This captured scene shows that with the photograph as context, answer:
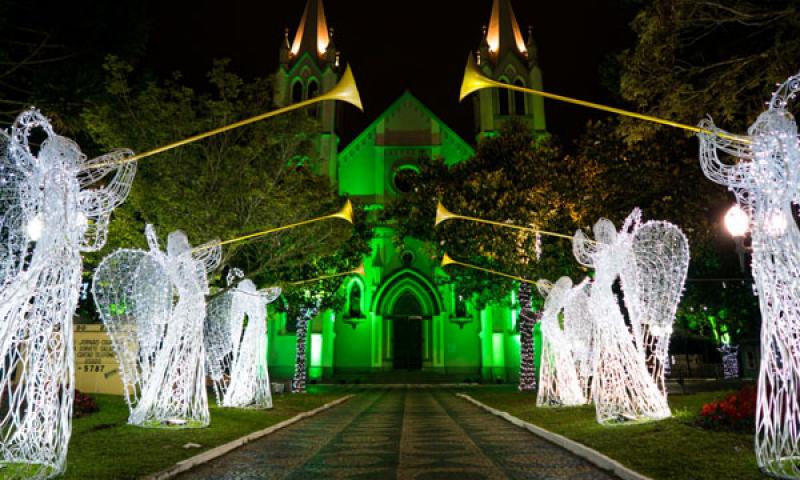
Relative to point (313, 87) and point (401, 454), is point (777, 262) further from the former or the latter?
point (313, 87)

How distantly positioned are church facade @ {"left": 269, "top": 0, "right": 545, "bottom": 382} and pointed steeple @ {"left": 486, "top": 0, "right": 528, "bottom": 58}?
0.23m

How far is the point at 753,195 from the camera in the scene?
272 inches

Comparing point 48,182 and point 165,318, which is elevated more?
point 48,182

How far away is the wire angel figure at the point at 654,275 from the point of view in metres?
11.0

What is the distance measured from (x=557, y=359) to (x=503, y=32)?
2939 cm

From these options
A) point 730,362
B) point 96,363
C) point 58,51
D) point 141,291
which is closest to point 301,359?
point 96,363

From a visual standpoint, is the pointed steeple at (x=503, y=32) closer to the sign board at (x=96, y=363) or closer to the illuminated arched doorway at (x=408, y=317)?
the illuminated arched doorway at (x=408, y=317)

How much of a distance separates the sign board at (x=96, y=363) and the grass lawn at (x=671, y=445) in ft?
40.3

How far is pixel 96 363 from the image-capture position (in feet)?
57.0

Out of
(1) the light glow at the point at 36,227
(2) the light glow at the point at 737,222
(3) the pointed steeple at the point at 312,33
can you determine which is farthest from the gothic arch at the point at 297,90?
(1) the light glow at the point at 36,227

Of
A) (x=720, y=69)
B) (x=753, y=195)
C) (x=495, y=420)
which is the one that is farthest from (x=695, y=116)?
(x=495, y=420)

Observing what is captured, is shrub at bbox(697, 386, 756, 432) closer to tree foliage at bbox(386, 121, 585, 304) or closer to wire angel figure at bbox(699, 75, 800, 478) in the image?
wire angel figure at bbox(699, 75, 800, 478)

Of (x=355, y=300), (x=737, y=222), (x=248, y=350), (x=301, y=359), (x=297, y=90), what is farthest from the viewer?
(x=297, y=90)

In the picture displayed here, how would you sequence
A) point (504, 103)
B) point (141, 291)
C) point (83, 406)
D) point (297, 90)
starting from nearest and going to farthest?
point (141, 291)
point (83, 406)
point (504, 103)
point (297, 90)
